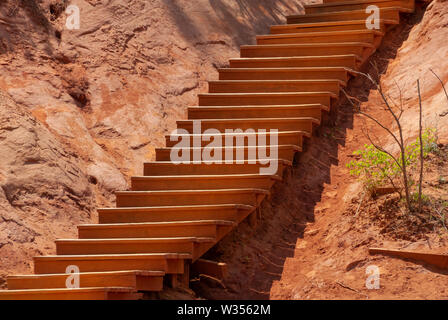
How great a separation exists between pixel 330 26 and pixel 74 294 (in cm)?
557

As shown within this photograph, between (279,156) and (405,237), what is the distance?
1688 mm

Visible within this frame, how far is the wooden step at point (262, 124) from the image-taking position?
7.52 m

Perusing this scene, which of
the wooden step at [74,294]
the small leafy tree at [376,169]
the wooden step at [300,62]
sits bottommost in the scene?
the wooden step at [74,294]

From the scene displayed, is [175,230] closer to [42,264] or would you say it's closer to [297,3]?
[42,264]

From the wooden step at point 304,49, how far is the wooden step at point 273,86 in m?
0.74

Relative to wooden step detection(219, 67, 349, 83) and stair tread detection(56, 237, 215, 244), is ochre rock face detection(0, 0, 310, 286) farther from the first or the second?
wooden step detection(219, 67, 349, 83)

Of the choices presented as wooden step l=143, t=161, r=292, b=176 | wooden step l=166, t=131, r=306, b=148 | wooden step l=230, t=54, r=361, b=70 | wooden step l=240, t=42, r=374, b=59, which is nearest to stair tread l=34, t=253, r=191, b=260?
wooden step l=143, t=161, r=292, b=176

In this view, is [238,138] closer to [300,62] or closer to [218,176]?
[218,176]

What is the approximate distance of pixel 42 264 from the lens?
6.16m

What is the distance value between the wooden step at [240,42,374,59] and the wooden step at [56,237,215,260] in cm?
363

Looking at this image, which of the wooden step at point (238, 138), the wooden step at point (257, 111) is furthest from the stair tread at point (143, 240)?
the wooden step at point (257, 111)

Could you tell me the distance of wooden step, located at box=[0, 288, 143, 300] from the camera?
5.50 meters

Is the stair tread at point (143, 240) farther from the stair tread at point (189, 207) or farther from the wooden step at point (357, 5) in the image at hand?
the wooden step at point (357, 5)
